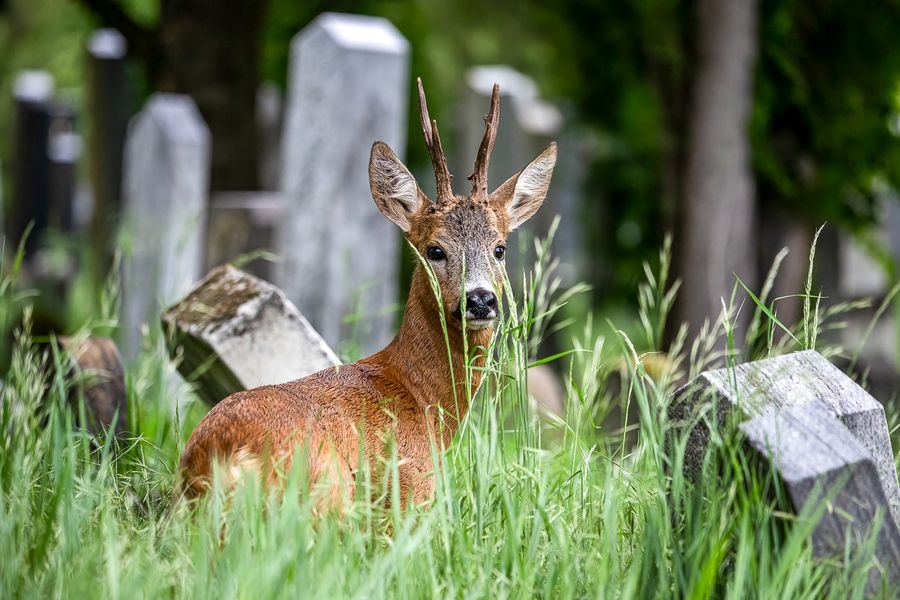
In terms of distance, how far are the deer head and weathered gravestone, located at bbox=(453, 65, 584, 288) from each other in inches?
227

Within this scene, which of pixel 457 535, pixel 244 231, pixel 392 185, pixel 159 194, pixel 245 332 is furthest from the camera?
pixel 159 194

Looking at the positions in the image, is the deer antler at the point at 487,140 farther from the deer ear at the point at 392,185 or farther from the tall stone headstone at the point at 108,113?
the tall stone headstone at the point at 108,113

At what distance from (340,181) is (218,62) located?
13.1 ft

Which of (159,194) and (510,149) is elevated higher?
(159,194)

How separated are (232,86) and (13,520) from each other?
696 centimetres

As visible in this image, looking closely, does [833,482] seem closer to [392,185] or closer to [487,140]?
[487,140]

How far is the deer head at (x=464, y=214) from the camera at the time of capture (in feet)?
10.0

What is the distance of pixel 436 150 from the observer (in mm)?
3104

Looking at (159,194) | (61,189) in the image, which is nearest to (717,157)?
(159,194)

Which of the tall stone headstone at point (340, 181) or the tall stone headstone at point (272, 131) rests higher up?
the tall stone headstone at point (340, 181)

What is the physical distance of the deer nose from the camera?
2.99m

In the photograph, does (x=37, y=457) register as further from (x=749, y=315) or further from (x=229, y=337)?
(x=749, y=315)

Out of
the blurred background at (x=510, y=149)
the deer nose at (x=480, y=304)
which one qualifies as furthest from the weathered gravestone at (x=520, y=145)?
the deer nose at (x=480, y=304)

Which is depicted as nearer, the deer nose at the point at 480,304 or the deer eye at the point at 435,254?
the deer nose at the point at 480,304
